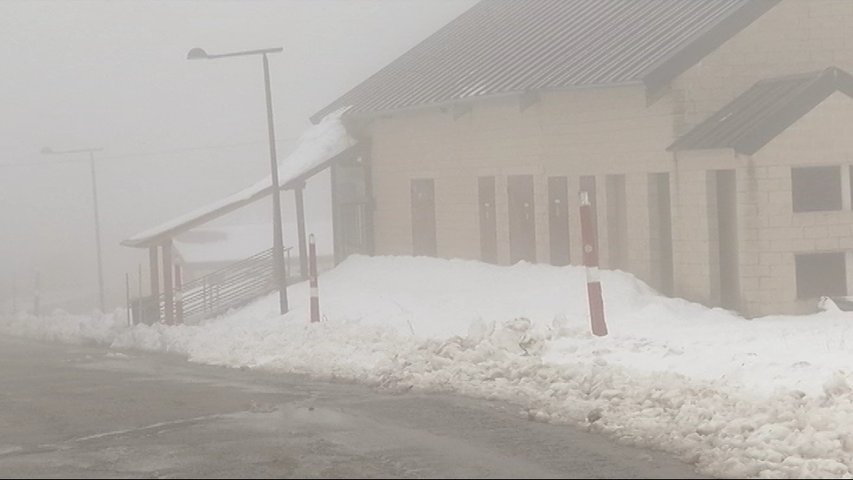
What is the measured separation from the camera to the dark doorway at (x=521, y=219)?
27672 mm

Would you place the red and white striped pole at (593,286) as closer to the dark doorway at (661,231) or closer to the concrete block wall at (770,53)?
the concrete block wall at (770,53)

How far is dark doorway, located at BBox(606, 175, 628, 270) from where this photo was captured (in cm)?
2442

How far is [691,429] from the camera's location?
10453 millimetres

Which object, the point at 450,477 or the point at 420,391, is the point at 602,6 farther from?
the point at 450,477

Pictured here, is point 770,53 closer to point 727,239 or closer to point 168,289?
point 727,239

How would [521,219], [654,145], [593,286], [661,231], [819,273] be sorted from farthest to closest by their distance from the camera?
1. [521,219]
2. [661,231]
3. [654,145]
4. [819,273]
5. [593,286]

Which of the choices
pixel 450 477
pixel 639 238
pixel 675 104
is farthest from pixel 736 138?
pixel 450 477

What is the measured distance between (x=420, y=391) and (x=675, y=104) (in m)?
9.46

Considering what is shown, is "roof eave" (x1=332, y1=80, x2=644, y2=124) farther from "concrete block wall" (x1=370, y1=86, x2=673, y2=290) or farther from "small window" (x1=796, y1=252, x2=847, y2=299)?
"small window" (x1=796, y1=252, x2=847, y2=299)

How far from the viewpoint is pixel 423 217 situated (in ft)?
107

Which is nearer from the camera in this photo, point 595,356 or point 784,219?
point 595,356

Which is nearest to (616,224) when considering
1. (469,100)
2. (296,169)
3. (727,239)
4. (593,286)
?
(727,239)

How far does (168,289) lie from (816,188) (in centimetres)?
2009

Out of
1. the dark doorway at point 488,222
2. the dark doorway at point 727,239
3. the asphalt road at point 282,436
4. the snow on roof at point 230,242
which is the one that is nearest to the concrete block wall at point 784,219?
the dark doorway at point 727,239
